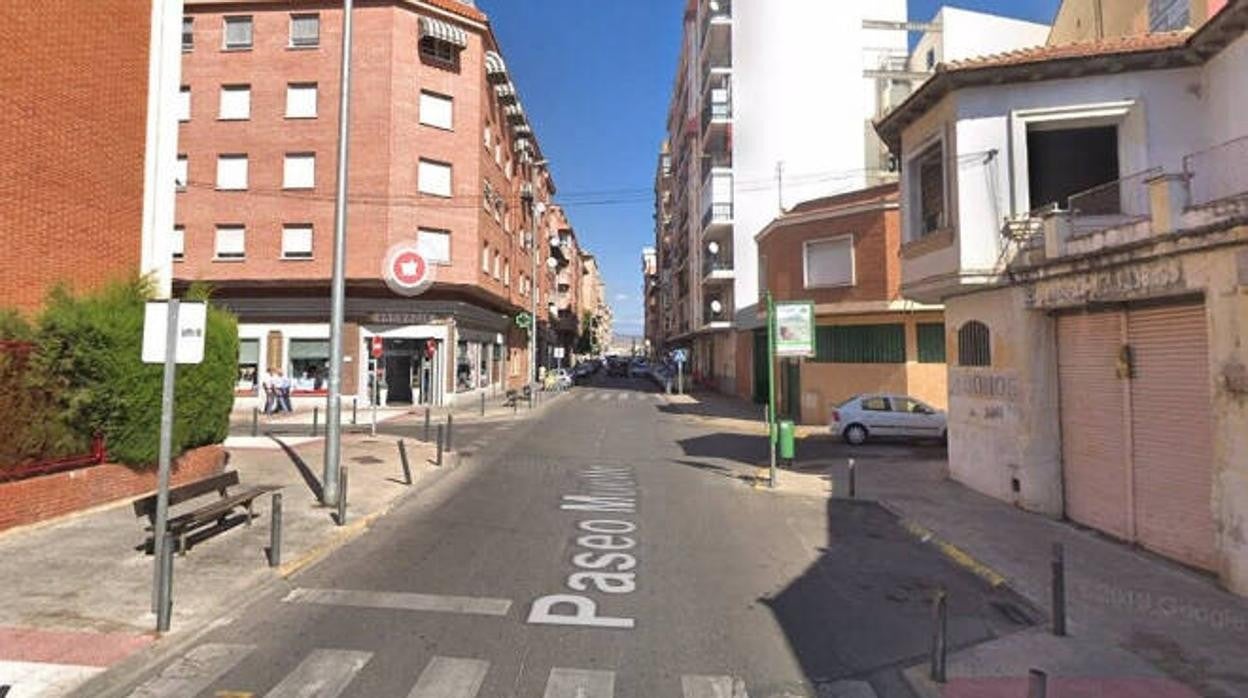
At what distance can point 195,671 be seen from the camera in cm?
517

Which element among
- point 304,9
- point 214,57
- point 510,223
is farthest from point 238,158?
point 510,223

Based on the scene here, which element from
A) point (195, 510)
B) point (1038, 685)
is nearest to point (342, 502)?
point (195, 510)

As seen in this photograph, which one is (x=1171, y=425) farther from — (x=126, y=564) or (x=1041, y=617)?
(x=126, y=564)

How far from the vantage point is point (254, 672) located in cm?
514

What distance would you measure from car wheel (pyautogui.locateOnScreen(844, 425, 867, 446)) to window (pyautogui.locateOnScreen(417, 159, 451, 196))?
19.4 metres

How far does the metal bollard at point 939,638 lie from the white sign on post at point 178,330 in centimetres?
615

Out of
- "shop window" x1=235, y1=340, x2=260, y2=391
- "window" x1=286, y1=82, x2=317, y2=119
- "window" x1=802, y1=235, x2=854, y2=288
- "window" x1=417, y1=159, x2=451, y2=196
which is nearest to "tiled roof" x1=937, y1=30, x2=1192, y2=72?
"window" x1=802, y1=235, x2=854, y2=288

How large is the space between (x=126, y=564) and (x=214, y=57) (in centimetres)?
2908

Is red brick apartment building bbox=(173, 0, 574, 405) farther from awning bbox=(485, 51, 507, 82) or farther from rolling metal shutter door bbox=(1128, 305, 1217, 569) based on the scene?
rolling metal shutter door bbox=(1128, 305, 1217, 569)

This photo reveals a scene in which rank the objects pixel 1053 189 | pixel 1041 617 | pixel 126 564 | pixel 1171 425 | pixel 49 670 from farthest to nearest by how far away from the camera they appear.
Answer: pixel 1053 189
pixel 1171 425
pixel 126 564
pixel 1041 617
pixel 49 670

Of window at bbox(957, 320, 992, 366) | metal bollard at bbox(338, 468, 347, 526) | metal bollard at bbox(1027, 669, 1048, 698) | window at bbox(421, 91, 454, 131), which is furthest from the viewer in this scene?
window at bbox(421, 91, 454, 131)

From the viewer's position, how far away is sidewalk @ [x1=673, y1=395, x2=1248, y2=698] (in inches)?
204

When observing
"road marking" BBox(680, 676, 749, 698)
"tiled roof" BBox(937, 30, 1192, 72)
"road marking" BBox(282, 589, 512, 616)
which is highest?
"tiled roof" BBox(937, 30, 1192, 72)

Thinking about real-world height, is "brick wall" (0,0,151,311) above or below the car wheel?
above
